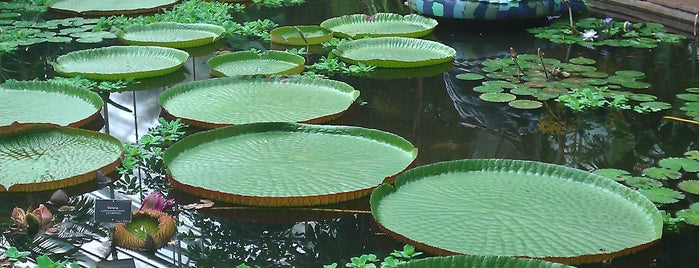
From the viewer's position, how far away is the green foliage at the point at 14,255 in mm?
2512

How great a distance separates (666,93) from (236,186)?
2343 millimetres

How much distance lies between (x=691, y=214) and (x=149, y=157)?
77.4 inches

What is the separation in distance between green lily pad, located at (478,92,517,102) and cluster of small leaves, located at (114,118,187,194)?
141 cm

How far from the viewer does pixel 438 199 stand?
2787 millimetres

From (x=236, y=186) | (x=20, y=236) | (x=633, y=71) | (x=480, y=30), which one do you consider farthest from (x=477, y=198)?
(x=480, y=30)

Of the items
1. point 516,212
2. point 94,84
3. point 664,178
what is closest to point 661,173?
point 664,178

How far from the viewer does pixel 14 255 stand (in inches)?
99.0

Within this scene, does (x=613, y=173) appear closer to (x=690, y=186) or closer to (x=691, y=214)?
(x=690, y=186)

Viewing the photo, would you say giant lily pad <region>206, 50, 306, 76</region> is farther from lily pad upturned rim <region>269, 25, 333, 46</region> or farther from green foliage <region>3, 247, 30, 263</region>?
green foliage <region>3, 247, 30, 263</region>

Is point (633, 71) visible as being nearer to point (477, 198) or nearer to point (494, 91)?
point (494, 91)

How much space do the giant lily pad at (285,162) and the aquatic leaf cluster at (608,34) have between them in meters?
2.36

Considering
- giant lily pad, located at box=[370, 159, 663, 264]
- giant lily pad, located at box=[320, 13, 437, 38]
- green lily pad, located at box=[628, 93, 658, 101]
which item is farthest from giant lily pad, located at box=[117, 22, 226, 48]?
giant lily pad, located at box=[370, 159, 663, 264]

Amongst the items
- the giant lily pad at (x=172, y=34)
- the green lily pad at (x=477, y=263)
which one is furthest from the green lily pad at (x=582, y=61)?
the green lily pad at (x=477, y=263)

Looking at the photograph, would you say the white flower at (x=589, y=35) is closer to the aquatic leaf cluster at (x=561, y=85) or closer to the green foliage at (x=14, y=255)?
the aquatic leaf cluster at (x=561, y=85)
